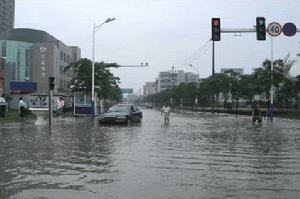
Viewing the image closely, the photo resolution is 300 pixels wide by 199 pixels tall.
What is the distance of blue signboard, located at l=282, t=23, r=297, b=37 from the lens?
32.7 meters

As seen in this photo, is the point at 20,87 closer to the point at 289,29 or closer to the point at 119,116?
the point at 119,116

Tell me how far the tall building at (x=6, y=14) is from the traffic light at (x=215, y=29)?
94.3 meters

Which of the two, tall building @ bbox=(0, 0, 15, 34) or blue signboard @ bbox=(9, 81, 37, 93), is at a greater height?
tall building @ bbox=(0, 0, 15, 34)

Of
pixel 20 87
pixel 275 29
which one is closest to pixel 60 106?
pixel 20 87

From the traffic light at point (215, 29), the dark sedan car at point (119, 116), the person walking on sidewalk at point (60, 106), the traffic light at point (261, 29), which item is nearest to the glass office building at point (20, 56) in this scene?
the person walking on sidewalk at point (60, 106)

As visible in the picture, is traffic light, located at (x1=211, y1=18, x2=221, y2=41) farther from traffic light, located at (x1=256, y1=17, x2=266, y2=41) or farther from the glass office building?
the glass office building

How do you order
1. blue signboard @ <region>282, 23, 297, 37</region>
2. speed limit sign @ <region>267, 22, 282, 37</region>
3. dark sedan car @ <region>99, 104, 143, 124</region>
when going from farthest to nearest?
dark sedan car @ <region>99, 104, 143, 124</region>, speed limit sign @ <region>267, 22, 282, 37</region>, blue signboard @ <region>282, 23, 297, 37</region>

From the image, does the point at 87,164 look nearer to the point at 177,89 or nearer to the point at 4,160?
the point at 4,160

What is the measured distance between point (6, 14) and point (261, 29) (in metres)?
105

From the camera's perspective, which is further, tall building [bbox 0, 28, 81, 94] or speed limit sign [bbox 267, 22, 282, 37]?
tall building [bbox 0, 28, 81, 94]

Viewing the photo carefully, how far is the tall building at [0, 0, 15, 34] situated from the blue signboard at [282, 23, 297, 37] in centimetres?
9296

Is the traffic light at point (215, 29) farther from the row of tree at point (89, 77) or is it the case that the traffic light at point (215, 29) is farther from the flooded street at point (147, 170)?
the row of tree at point (89, 77)

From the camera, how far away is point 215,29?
96.2ft

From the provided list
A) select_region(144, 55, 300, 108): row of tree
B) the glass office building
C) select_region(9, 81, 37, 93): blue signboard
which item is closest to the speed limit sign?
select_region(144, 55, 300, 108): row of tree
